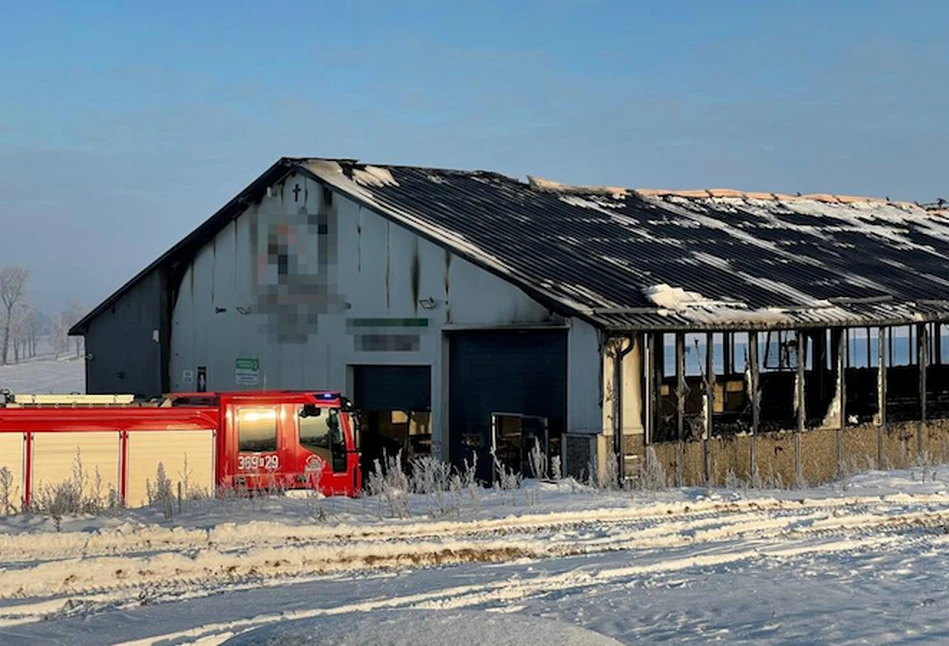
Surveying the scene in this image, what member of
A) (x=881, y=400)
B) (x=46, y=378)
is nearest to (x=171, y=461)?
(x=881, y=400)

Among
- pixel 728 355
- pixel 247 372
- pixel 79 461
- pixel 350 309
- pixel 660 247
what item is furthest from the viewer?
pixel 728 355

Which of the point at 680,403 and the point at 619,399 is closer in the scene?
the point at 619,399

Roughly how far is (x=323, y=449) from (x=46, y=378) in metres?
79.4

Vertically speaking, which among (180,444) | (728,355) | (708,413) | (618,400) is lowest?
(180,444)

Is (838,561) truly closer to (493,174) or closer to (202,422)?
(202,422)

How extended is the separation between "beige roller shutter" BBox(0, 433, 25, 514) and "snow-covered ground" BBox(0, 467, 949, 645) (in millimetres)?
2326

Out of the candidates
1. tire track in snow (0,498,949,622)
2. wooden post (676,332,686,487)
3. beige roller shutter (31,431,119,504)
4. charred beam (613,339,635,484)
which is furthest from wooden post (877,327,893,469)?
beige roller shutter (31,431,119,504)

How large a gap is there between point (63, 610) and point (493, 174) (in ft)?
74.0

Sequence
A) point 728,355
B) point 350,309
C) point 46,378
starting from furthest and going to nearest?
point 46,378 < point 728,355 < point 350,309

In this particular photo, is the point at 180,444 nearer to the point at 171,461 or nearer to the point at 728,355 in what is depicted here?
the point at 171,461

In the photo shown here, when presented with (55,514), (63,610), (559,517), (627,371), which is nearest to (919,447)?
(627,371)

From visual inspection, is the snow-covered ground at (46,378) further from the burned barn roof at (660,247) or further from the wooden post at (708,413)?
the wooden post at (708,413)

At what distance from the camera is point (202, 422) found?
1770cm

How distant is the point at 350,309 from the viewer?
2514 cm
